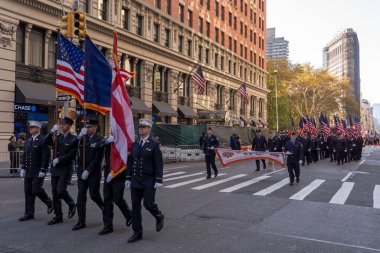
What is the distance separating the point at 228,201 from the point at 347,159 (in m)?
20.7

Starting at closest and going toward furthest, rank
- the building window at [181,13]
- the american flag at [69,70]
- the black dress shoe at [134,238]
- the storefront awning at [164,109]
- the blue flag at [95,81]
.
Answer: the black dress shoe at [134,238] < the blue flag at [95,81] < the american flag at [69,70] < the storefront awning at [164,109] < the building window at [181,13]

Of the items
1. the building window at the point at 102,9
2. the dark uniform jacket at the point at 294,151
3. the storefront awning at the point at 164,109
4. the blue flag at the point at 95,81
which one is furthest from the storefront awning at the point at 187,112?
the blue flag at the point at 95,81

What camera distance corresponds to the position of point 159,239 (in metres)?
6.38

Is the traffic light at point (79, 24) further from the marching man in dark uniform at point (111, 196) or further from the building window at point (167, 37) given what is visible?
the building window at point (167, 37)

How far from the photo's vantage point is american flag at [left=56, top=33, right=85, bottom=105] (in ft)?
41.3

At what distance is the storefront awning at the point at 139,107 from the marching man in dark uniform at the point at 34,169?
2142 cm

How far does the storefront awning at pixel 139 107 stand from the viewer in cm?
2972

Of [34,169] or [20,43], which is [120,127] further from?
[20,43]

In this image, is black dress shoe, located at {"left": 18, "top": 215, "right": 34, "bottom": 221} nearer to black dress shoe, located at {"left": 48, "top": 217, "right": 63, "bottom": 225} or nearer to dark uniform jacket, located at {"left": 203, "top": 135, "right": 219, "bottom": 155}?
black dress shoe, located at {"left": 48, "top": 217, "right": 63, "bottom": 225}

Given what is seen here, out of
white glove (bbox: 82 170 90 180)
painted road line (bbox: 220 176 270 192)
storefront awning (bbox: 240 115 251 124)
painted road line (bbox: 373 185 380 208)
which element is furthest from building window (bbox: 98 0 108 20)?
storefront awning (bbox: 240 115 251 124)

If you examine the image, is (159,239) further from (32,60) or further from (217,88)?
(217,88)

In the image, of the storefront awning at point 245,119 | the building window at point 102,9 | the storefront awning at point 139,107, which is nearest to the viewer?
the building window at point 102,9

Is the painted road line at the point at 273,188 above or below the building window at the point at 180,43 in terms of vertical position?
below

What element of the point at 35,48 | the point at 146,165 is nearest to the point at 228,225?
the point at 146,165
